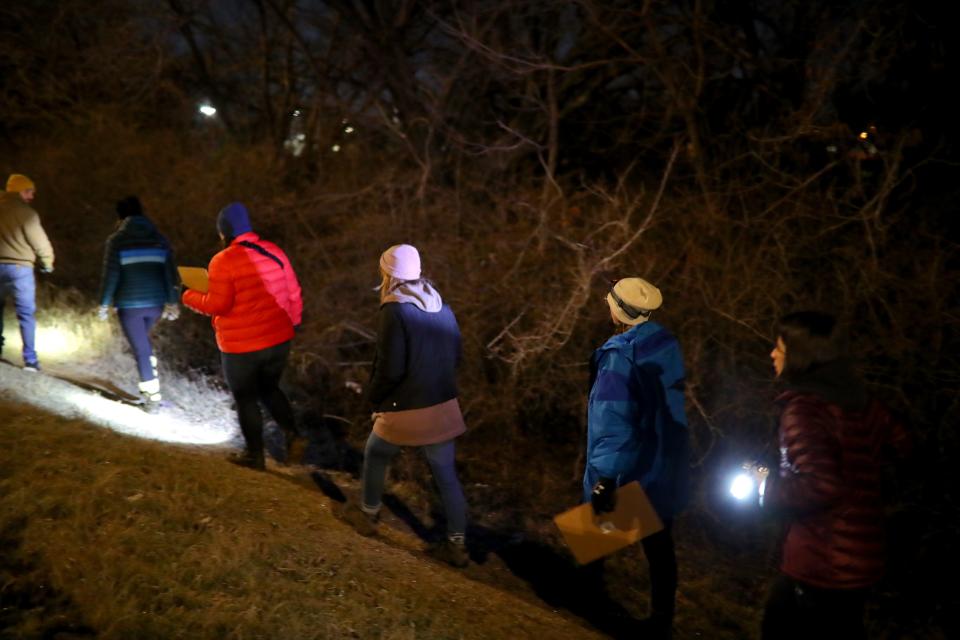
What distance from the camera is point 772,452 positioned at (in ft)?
8.87

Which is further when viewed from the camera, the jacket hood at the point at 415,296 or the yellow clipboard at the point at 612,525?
the jacket hood at the point at 415,296

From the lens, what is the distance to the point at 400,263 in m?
3.76

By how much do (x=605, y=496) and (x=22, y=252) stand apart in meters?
5.53

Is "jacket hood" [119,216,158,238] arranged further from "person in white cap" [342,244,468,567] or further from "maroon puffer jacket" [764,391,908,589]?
"maroon puffer jacket" [764,391,908,589]

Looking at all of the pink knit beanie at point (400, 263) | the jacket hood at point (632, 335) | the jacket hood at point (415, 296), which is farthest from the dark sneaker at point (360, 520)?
the jacket hood at point (632, 335)

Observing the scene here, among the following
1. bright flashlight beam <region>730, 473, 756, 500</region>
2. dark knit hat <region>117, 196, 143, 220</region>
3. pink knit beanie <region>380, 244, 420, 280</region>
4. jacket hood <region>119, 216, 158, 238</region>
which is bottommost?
bright flashlight beam <region>730, 473, 756, 500</region>

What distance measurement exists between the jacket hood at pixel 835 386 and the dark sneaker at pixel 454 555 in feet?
7.51

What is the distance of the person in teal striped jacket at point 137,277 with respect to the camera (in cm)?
550

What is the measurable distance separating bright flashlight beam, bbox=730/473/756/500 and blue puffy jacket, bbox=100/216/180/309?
15.4ft

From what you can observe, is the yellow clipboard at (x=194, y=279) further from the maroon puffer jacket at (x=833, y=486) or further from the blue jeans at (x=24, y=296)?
the maroon puffer jacket at (x=833, y=486)

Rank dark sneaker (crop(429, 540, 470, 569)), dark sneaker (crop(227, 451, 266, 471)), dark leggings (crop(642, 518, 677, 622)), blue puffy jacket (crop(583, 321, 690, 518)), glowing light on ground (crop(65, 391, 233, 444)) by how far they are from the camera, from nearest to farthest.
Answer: blue puffy jacket (crop(583, 321, 690, 518)), dark leggings (crop(642, 518, 677, 622)), dark sneaker (crop(429, 540, 470, 569)), dark sneaker (crop(227, 451, 266, 471)), glowing light on ground (crop(65, 391, 233, 444))

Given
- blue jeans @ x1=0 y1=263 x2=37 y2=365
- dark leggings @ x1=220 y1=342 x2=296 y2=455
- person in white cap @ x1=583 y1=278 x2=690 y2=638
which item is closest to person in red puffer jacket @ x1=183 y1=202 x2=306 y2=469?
dark leggings @ x1=220 y1=342 x2=296 y2=455

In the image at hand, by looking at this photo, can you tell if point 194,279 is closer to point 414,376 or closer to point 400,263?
point 400,263

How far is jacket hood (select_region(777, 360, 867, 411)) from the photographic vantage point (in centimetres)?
244
